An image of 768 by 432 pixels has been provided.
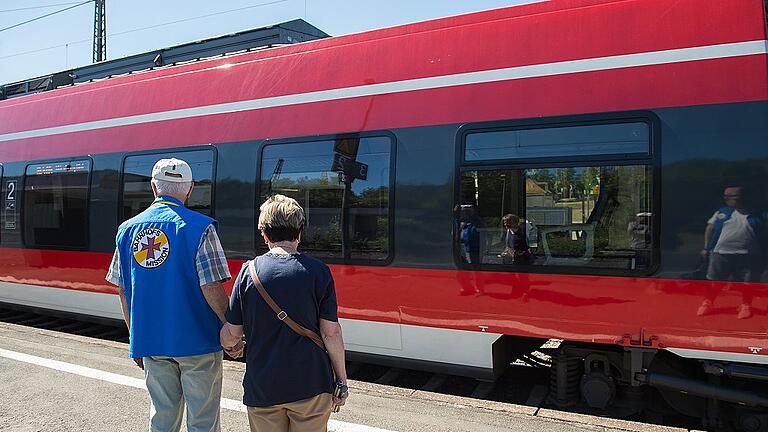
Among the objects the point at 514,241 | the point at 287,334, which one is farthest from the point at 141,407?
the point at 514,241

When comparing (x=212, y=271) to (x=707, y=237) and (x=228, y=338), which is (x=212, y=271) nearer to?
(x=228, y=338)

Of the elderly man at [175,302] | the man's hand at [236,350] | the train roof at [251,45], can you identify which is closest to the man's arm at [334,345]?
the man's hand at [236,350]

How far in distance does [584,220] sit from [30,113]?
25.2 ft

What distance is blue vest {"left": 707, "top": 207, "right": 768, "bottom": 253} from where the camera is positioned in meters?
3.68

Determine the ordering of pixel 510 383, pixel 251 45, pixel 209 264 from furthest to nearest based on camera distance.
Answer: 1. pixel 251 45
2. pixel 510 383
3. pixel 209 264

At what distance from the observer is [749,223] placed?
3.72 metres

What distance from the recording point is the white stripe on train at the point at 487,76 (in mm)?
3910

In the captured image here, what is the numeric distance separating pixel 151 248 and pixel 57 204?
18.4 feet

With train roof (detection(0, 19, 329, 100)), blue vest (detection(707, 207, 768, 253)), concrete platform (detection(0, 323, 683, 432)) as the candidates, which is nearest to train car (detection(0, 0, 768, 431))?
blue vest (detection(707, 207, 768, 253))

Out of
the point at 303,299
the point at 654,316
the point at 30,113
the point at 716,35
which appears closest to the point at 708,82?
the point at 716,35

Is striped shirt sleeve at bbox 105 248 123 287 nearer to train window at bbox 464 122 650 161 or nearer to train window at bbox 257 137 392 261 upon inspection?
train window at bbox 257 137 392 261

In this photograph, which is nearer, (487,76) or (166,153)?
(487,76)

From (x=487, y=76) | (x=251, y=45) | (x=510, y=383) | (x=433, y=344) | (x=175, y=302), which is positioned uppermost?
(x=251, y=45)

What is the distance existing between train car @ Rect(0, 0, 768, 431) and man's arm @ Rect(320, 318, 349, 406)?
2165 millimetres
